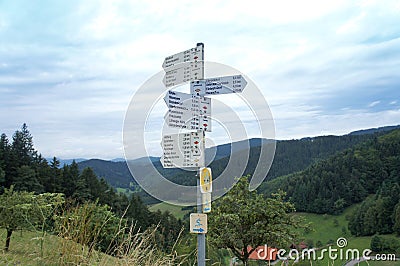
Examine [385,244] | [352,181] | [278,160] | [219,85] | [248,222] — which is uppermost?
[219,85]

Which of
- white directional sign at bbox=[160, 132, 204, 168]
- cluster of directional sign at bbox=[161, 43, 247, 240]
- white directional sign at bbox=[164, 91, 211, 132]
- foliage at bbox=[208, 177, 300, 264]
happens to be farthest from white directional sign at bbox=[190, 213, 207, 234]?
foliage at bbox=[208, 177, 300, 264]

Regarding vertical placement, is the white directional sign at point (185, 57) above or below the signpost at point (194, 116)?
above

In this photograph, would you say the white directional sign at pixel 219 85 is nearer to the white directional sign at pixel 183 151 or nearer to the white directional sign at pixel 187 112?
the white directional sign at pixel 187 112

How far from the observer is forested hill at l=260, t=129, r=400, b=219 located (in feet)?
139

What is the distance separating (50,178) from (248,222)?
18.7m

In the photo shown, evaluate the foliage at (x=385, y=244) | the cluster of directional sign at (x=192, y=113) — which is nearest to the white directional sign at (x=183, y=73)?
the cluster of directional sign at (x=192, y=113)

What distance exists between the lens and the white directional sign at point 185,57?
9.83 ft

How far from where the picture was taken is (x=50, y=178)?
82.4 ft

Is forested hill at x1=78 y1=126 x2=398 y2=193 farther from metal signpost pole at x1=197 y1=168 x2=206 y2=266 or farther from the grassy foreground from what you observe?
the grassy foreground

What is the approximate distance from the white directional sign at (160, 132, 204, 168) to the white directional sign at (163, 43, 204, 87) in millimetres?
460

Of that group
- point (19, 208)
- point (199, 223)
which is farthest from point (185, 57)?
point (19, 208)

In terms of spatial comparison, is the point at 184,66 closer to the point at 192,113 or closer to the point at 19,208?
the point at 192,113

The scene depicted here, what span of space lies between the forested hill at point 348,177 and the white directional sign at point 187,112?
39.1 m

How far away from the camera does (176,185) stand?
9.79ft
